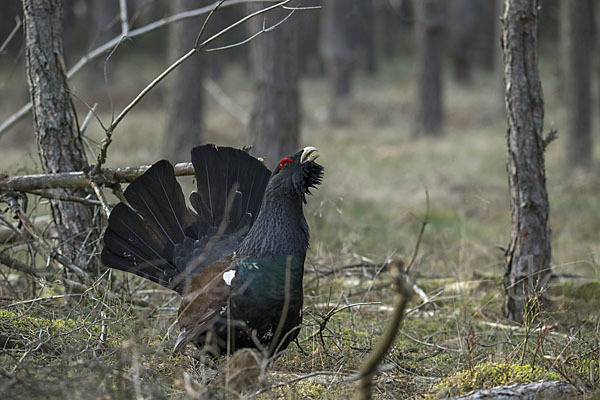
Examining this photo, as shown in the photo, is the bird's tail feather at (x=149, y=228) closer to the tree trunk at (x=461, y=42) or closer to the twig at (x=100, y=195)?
the twig at (x=100, y=195)

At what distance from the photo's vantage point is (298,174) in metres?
3.54

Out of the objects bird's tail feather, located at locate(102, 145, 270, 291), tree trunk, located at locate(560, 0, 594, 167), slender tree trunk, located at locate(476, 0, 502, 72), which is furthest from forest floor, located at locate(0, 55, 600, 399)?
slender tree trunk, located at locate(476, 0, 502, 72)

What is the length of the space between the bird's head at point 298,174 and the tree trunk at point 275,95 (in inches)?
197

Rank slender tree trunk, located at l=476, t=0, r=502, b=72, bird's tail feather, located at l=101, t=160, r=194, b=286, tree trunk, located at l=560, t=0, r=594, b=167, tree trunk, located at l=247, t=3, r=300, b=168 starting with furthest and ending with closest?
A: slender tree trunk, located at l=476, t=0, r=502, b=72, tree trunk, located at l=560, t=0, r=594, b=167, tree trunk, located at l=247, t=3, r=300, b=168, bird's tail feather, located at l=101, t=160, r=194, b=286

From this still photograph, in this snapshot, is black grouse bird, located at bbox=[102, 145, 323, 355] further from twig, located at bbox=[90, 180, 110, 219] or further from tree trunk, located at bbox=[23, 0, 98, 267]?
tree trunk, located at bbox=[23, 0, 98, 267]

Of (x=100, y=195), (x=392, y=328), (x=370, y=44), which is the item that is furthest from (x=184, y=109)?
(x=370, y=44)

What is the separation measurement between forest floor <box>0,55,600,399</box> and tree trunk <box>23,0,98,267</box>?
0.34 metres

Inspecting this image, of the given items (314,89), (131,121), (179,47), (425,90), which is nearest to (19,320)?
(179,47)

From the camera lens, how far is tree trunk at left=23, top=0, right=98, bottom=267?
4367 millimetres

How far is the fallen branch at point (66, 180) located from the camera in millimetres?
4172

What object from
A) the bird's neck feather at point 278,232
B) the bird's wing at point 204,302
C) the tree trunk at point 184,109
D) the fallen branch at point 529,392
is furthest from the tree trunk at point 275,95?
the fallen branch at point 529,392

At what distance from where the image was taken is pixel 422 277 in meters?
5.30

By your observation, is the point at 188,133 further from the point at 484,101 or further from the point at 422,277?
the point at 484,101

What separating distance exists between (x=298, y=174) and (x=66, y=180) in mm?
→ 1670
